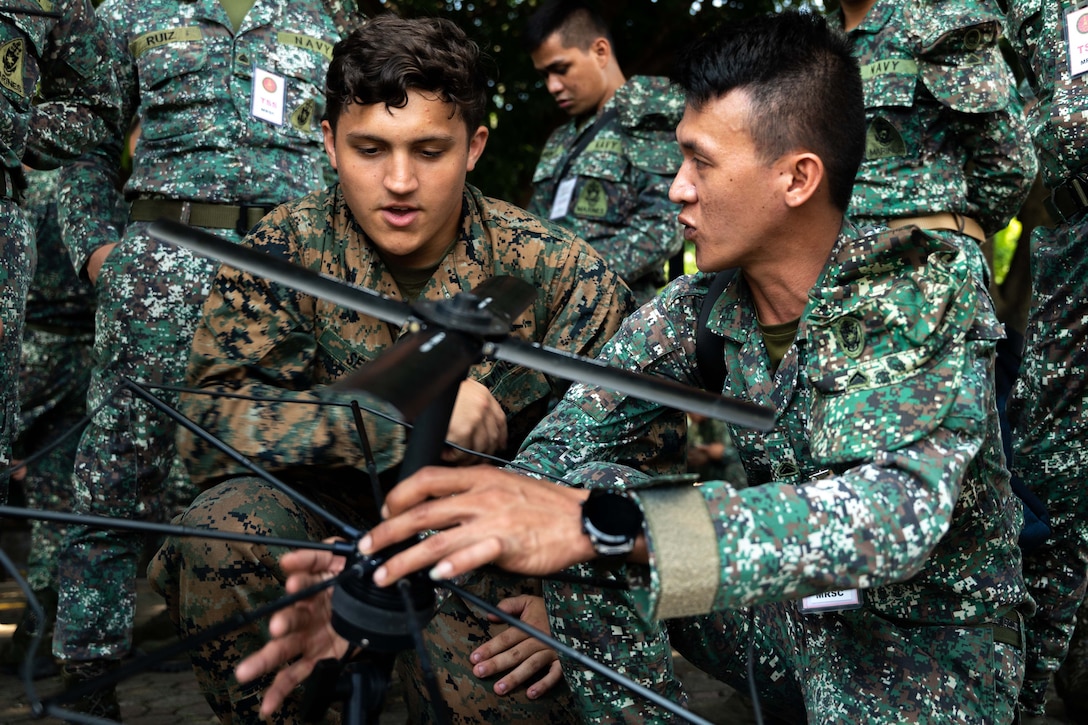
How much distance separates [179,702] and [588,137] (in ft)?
9.88

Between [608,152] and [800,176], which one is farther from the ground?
[800,176]

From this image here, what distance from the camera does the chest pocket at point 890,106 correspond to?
3.69 meters

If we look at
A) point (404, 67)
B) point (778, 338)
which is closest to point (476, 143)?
point (404, 67)

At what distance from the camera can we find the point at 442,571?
1.39 m

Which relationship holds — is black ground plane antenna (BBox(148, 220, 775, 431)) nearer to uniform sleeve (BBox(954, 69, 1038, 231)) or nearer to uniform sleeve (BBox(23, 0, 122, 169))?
uniform sleeve (BBox(23, 0, 122, 169))

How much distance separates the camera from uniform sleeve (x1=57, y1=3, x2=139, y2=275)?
3748 mm

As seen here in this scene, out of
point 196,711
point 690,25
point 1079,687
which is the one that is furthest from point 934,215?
point 690,25

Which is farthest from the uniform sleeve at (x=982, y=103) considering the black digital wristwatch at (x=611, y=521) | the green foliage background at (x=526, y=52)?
the green foliage background at (x=526, y=52)

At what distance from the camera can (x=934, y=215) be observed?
374 cm

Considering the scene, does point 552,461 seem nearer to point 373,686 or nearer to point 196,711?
point 373,686

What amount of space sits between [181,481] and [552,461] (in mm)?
2721

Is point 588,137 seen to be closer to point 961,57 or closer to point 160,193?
point 961,57

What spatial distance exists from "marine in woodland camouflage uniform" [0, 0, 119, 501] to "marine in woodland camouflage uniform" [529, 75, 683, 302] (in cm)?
208

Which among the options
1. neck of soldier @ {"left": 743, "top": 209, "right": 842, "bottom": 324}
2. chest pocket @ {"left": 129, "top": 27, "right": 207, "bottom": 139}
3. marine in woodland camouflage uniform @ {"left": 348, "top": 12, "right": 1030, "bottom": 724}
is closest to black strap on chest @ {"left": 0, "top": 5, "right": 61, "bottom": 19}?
chest pocket @ {"left": 129, "top": 27, "right": 207, "bottom": 139}
